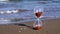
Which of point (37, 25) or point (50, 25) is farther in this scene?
point (50, 25)

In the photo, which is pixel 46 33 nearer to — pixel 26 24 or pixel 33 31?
pixel 33 31

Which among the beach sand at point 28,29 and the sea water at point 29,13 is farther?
the sea water at point 29,13

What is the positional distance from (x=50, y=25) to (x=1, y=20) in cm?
195

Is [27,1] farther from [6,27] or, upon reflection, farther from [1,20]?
[6,27]

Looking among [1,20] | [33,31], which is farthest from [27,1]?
A: [33,31]

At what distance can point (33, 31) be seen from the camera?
19.0 feet

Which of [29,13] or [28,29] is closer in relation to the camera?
[28,29]

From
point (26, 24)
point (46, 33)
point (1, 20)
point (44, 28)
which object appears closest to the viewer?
point (46, 33)

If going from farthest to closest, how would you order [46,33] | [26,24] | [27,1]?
[27,1] < [26,24] < [46,33]

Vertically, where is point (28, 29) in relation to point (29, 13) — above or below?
above

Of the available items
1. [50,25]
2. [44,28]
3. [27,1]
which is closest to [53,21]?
[50,25]

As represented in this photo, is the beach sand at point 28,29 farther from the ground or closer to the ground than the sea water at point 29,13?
farther from the ground

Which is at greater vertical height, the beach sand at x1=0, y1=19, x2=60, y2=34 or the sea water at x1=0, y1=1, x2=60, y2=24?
the beach sand at x1=0, y1=19, x2=60, y2=34

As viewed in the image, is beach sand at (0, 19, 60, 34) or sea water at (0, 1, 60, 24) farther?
sea water at (0, 1, 60, 24)
